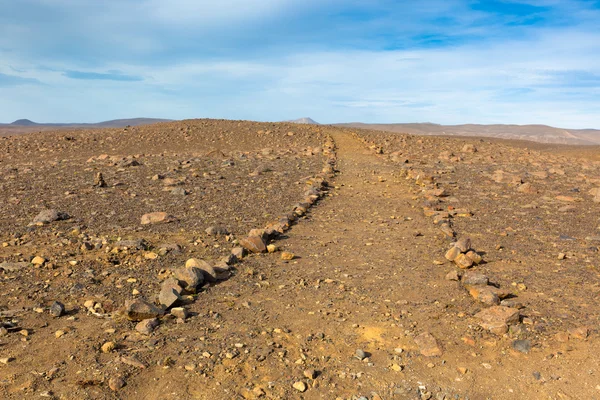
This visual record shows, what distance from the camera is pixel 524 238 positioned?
872 centimetres

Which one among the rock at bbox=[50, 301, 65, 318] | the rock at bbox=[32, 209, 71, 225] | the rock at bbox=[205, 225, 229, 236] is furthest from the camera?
the rock at bbox=[32, 209, 71, 225]

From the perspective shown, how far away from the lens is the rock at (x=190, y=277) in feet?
19.8

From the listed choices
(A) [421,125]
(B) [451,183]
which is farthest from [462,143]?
(A) [421,125]

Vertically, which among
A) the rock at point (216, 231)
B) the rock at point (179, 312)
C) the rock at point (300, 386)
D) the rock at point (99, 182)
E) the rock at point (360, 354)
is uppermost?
the rock at point (99, 182)

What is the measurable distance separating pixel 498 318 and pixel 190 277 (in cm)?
362

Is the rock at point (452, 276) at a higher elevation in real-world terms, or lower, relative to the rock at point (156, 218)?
lower

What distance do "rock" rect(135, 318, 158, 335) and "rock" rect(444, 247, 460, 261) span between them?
14.5 ft

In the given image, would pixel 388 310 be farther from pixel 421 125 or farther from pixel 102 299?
pixel 421 125

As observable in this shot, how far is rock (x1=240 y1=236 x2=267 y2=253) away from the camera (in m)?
7.67

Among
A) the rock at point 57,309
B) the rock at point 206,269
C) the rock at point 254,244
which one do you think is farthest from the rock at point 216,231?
the rock at point 57,309

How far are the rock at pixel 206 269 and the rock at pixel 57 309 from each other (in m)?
1.67

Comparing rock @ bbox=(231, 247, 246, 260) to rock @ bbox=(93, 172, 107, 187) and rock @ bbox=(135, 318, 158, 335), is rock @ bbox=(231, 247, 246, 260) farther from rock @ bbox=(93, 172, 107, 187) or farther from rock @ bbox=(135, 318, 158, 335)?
rock @ bbox=(93, 172, 107, 187)

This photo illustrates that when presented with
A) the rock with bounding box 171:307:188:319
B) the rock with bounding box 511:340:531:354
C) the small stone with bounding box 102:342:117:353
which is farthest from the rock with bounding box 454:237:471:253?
the small stone with bounding box 102:342:117:353

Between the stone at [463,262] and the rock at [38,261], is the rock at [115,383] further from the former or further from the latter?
the stone at [463,262]
